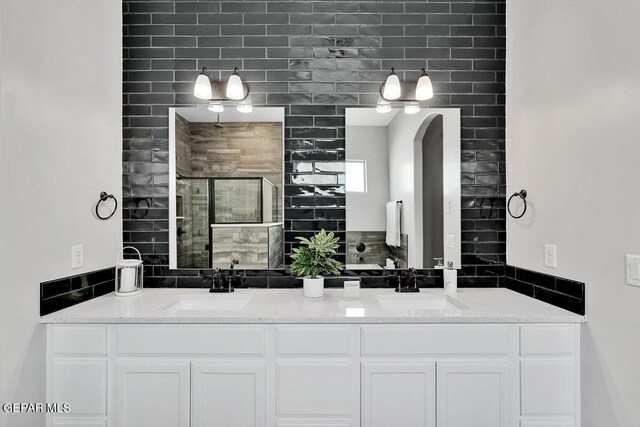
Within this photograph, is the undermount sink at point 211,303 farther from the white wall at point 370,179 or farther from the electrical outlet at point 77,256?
the white wall at point 370,179

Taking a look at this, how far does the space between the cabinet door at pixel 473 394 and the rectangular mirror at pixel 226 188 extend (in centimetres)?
119

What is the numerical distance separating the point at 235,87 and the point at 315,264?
124cm

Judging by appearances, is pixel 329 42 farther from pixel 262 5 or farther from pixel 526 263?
pixel 526 263

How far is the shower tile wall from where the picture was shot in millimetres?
2373

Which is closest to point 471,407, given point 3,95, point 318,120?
point 318,120

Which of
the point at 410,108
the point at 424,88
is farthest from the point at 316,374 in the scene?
the point at 424,88

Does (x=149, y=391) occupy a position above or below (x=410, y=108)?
below

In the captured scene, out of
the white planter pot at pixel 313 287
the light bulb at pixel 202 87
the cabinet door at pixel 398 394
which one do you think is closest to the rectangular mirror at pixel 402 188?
the white planter pot at pixel 313 287

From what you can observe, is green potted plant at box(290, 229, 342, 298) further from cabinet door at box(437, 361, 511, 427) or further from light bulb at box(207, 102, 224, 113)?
light bulb at box(207, 102, 224, 113)

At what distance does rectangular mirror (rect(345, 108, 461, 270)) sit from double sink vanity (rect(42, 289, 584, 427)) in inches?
26.3

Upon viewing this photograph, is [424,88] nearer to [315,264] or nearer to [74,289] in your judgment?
[315,264]

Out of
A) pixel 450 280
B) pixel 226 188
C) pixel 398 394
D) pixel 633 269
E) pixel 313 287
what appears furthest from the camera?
pixel 226 188

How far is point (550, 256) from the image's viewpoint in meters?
1.91

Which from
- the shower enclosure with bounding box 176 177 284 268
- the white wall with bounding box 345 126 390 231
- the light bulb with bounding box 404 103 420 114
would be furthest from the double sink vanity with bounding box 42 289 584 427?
the light bulb with bounding box 404 103 420 114
